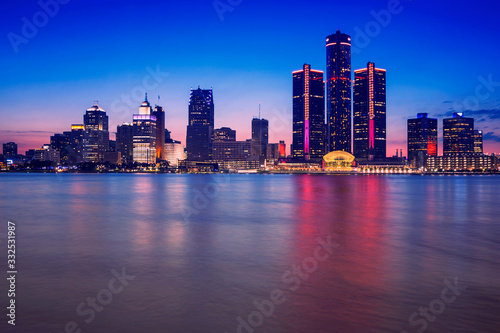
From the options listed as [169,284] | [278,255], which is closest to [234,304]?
[169,284]

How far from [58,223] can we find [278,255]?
2302 centimetres

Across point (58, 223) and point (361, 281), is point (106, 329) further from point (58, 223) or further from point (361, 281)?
point (58, 223)

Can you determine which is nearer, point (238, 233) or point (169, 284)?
point (169, 284)

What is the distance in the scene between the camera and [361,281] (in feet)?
48.3

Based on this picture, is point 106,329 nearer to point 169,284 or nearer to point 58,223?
point 169,284

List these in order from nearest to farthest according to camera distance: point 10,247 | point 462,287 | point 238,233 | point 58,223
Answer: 1. point 462,287
2. point 10,247
3. point 238,233
4. point 58,223

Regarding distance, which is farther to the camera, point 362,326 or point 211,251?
point 211,251

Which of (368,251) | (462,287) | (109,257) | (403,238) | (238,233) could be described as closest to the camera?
(462,287)

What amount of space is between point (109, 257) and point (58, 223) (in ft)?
55.4

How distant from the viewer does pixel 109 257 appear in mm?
19359

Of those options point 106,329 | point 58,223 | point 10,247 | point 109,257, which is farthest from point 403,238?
point 58,223

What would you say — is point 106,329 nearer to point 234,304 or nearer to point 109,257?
point 234,304

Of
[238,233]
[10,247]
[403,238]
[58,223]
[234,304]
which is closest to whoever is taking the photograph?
[234,304]

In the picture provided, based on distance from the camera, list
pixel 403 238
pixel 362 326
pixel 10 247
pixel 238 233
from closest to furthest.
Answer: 1. pixel 362 326
2. pixel 10 247
3. pixel 403 238
4. pixel 238 233
